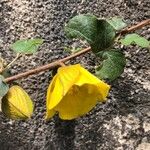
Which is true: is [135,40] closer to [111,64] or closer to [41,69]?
[111,64]

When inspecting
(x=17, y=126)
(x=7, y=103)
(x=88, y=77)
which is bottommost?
(x=17, y=126)

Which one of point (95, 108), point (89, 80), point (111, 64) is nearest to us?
point (89, 80)

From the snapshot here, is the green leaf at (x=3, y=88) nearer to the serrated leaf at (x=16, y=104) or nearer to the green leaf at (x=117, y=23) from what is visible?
the serrated leaf at (x=16, y=104)

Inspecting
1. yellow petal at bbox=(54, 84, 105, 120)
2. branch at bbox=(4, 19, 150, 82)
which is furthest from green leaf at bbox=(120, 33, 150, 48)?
yellow petal at bbox=(54, 84, 105, 120)

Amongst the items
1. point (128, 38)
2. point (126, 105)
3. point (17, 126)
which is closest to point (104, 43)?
point (128, 38)

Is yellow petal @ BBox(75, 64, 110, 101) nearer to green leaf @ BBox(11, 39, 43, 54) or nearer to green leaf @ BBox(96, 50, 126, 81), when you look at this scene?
green leaf @ BBox(96, 50, 126, 81)

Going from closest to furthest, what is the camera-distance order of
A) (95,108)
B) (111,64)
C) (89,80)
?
(89,80) → (111,64) → (95,108)

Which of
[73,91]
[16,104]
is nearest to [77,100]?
[73,91]

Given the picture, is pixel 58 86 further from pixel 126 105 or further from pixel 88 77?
pixel 126 105
